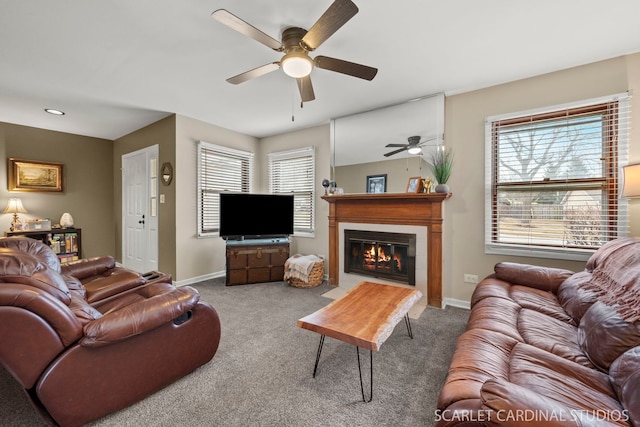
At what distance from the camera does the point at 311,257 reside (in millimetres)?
4152

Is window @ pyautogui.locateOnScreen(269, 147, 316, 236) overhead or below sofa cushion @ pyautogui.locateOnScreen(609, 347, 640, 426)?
overhead

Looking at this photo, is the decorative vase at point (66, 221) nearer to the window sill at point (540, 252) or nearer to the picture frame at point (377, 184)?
the picture frame at point (377, 184)

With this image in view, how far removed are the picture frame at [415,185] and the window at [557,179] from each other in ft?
2.38

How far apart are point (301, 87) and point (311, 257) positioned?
2.55m

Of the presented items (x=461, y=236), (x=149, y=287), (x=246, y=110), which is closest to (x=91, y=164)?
(x=246, y=110)

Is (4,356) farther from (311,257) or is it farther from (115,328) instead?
(311,257)

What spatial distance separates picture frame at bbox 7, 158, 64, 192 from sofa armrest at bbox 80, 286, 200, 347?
4.83 m

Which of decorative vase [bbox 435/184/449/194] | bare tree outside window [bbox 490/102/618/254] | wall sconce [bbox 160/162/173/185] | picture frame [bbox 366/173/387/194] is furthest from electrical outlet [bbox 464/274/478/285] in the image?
wall sconce [bbox 160/162/173/185]

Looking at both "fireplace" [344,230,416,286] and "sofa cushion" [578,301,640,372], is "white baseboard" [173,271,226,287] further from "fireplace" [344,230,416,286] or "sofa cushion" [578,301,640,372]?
"sofa cushion" [578,301,640,372]

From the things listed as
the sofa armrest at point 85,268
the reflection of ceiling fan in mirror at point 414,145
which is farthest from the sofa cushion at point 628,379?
the sofa armrest at point 85,268

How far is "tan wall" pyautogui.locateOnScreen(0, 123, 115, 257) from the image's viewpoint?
4.30 metres

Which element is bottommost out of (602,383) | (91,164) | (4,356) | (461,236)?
(602,383)

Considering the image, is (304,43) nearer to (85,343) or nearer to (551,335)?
(85,343)

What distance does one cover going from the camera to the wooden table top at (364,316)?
160cm
